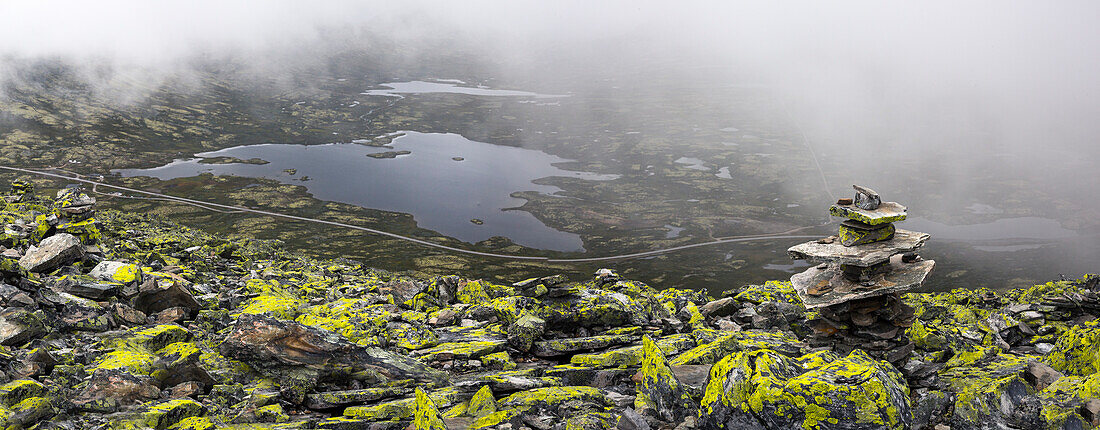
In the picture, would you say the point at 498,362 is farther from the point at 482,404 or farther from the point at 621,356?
the point at 482,404

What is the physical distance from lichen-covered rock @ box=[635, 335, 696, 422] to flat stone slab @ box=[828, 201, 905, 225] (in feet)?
33.0

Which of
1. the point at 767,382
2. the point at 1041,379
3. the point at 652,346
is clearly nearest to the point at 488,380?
the point at 652,346

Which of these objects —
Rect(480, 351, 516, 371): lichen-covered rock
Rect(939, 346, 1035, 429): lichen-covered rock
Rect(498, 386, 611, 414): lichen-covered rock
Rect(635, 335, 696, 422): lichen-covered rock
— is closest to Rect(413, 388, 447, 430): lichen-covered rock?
Rect(498, 386, 611, 414): lichen-covered rock

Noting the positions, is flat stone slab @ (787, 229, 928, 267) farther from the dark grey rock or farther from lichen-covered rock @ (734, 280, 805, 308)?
lichen-covered rock @ (734, 280, 805, 308)

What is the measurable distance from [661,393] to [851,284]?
32.3 feet

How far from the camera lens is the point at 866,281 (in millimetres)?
23531

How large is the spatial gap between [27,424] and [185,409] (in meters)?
3.79

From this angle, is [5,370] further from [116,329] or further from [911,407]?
[911,407]

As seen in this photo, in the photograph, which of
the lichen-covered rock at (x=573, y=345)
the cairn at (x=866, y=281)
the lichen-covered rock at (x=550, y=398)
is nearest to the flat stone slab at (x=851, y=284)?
the cairn at (x=866, y=281)

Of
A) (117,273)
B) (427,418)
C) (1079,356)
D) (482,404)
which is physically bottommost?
(482,404)

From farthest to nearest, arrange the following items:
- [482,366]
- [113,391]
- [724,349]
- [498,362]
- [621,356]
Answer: [498,362] → [482,366] → [621,356] → [724,349] → [113,391]

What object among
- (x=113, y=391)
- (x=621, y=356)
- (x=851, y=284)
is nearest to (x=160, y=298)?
(x=113, y=391)

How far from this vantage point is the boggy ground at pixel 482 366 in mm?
17734

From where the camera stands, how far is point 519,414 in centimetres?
1997
